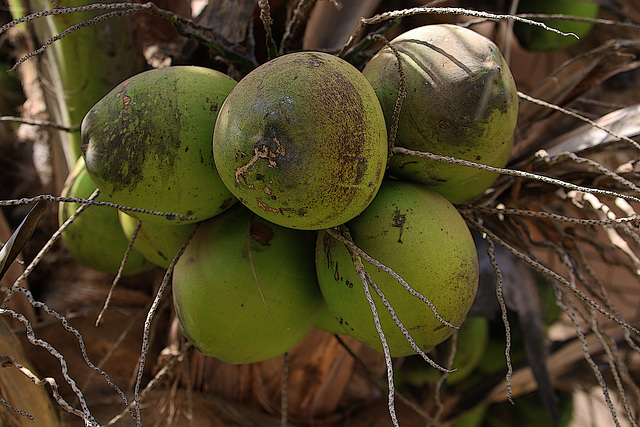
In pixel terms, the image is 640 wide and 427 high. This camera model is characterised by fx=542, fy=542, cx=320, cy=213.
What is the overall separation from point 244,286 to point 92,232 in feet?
1.33

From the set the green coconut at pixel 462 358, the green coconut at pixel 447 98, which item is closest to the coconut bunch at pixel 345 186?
the green coconut at pixel 447 98

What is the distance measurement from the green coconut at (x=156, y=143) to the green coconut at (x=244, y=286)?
0.09m

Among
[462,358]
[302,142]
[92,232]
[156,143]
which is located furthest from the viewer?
[462,358]

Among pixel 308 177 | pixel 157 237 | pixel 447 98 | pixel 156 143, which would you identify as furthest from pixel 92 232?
pixel 447 98

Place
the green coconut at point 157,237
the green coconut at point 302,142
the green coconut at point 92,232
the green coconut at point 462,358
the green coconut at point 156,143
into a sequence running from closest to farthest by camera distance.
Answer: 1. the green coconut at point 302,142
2. the green coconut at point 156,143
3. the green coconut at point 157,237
4. the green coconut at point 92,232
5. the green coconut at point 462,358

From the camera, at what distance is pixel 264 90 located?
2.19 ft

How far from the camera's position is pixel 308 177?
0.65m

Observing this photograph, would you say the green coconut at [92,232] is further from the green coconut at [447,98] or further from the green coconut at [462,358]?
the green coconut at [462,358]

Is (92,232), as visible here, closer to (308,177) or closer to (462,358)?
(308,177)

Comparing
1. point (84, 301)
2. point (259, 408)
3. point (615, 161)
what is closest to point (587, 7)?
point (615, 161)

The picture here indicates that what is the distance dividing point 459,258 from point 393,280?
0.10 m

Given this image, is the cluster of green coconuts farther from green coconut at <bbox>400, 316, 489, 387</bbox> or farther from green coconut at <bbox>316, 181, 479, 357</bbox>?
green coconut at <bbox>400, 316, 489, 387</bbox>

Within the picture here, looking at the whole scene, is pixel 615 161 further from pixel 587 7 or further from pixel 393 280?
pixel 393 280

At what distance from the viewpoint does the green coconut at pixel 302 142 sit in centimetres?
65
